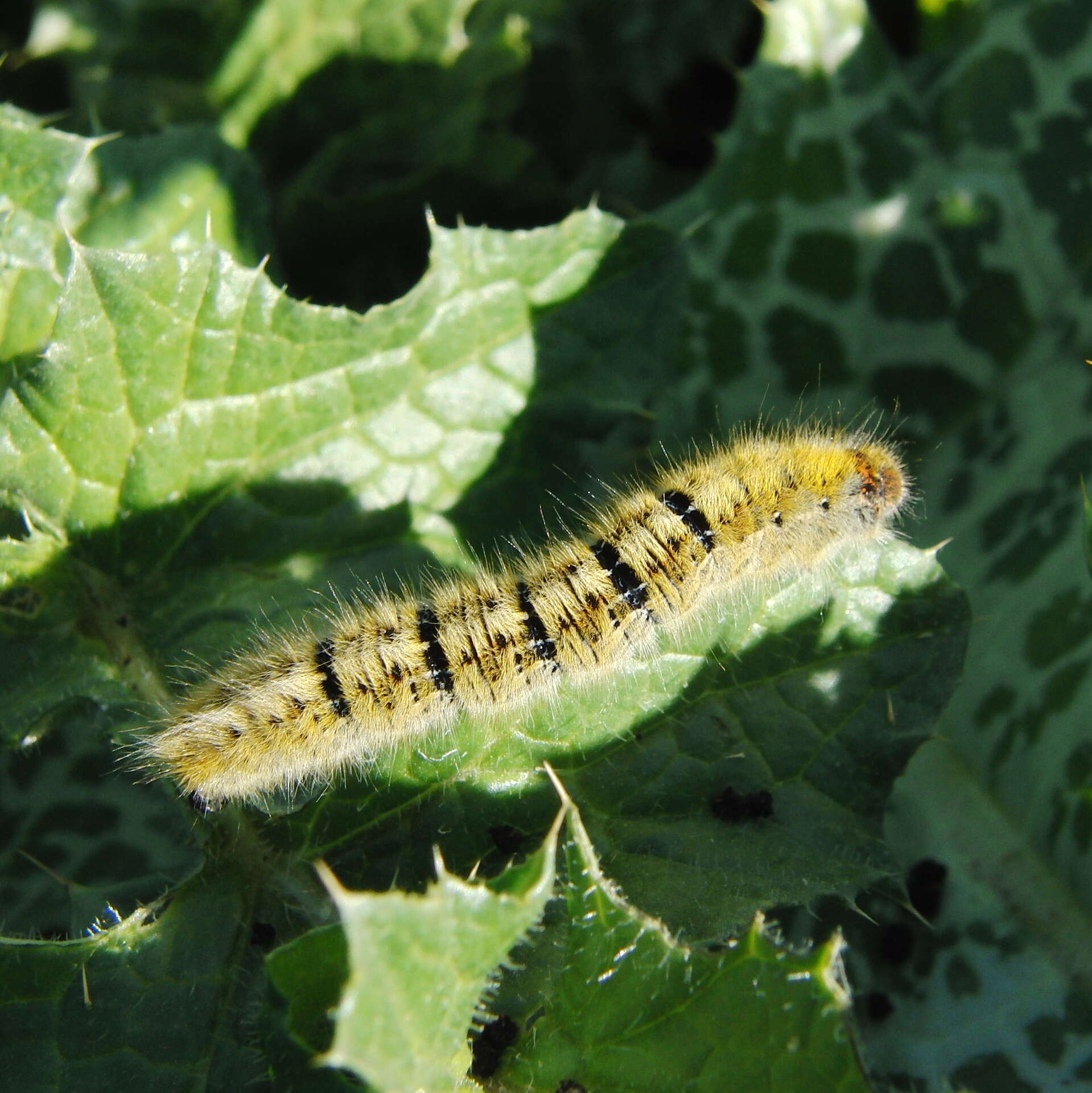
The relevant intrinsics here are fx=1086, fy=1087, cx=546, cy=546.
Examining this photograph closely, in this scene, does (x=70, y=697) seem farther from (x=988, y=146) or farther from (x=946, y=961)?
(x=988, y=146)

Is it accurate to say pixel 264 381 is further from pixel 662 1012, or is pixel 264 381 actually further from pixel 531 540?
pixel 662 1012

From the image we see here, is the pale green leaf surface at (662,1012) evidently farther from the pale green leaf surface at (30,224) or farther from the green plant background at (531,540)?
the pale green leaf surface at (30,224)

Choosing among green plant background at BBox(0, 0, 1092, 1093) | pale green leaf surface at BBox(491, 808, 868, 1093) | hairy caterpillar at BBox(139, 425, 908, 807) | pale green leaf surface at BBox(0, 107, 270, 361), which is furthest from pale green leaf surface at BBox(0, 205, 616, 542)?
pale green leaf surface at BBox(491, 808, 868, 1093)

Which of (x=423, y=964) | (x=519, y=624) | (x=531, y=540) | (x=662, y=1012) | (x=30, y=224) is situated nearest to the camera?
(x=423, y=964)

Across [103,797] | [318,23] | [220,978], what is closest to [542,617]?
[220,978]

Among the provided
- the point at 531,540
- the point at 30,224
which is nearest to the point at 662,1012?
the point at 531,540

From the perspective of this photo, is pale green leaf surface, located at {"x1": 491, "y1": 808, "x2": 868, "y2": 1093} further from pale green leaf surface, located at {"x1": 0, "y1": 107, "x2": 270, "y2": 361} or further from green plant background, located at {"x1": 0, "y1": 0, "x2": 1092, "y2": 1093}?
pale green leaf surface, located at {"x1": 0, "y1": 107, "x2": 270, "y2": 361}
